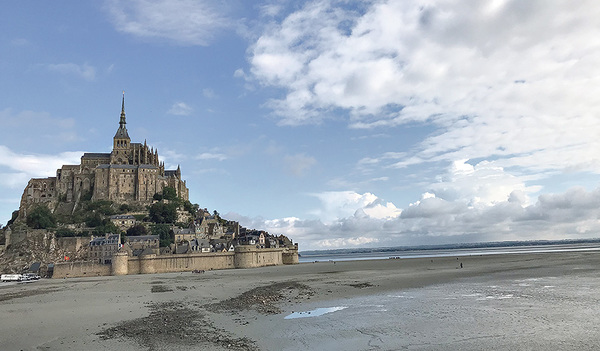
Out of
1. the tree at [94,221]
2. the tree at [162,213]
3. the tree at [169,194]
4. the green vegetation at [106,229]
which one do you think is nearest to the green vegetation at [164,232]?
the tree at [162,213]

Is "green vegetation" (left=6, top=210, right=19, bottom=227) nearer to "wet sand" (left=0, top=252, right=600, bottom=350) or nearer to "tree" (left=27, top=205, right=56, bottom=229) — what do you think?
"tree" (left=27, top=205, right=56, bottom=229)

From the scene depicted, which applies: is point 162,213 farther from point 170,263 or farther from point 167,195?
point 170,263

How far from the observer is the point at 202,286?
Answer: 123 ft

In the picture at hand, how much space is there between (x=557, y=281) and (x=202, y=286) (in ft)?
95.1

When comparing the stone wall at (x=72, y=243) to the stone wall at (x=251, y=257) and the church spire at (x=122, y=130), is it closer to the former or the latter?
the stone wall at (x=251, y=257)

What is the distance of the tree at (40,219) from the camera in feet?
233

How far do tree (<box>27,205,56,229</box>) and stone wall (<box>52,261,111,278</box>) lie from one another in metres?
20.6

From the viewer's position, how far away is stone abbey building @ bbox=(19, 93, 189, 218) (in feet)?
278

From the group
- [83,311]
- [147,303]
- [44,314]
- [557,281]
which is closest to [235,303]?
[147,303]

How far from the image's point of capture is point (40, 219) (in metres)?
71.1

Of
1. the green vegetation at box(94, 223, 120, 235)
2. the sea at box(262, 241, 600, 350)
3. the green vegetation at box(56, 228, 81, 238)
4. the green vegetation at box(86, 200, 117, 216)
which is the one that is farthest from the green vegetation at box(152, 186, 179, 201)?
the sea at box(262, 241, 600, 350)

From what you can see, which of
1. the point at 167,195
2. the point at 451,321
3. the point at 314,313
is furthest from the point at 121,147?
the point at 451,321

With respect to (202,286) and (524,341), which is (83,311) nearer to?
(202,286)

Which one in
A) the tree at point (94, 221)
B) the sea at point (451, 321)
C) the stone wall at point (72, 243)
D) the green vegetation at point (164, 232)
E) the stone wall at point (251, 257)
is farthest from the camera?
the tree at point (94, 221)
